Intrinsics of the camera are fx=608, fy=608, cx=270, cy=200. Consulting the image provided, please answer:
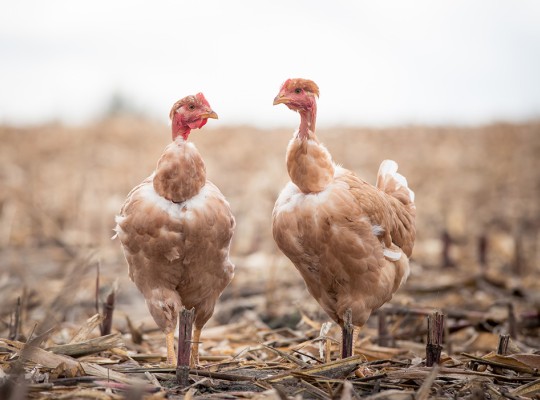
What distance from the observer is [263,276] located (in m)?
6.86

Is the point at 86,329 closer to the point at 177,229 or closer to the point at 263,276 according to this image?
the point at 177,229

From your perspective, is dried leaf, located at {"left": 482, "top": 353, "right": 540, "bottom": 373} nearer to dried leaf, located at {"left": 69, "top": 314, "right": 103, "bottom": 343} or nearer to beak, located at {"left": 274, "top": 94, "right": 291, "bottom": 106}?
beak, located at {"left": 274, "top": 94, "right": 291, "bottom": 106}

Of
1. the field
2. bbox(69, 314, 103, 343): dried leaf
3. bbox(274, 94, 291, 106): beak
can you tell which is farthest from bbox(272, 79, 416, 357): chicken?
bbox(69, 314, 103, 343): dried leaf

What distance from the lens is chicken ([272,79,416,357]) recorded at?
132 inches

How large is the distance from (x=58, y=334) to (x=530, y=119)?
38.3ft

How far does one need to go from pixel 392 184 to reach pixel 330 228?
1118 mm

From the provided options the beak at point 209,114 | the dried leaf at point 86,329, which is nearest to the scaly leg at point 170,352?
the dried leaf at point 86,329

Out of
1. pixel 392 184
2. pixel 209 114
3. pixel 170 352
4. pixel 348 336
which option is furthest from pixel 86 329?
pixel 392 184

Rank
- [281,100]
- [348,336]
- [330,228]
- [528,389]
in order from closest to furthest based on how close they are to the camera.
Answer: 1. [528,389]
2. [348,336]
3. [330,228]
4. [281,100]

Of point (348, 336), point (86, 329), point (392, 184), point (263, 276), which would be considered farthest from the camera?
point (263, 276)

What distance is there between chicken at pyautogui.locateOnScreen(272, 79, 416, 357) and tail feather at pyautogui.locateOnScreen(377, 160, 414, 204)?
0.56 m

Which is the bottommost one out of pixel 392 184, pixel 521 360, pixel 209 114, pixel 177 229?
pixel 521 360

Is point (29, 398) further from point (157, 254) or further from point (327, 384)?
point (327, 384)

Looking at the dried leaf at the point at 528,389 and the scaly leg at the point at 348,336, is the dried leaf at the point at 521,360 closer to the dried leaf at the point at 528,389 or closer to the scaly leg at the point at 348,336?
the dried leaf at the point at 528,389
